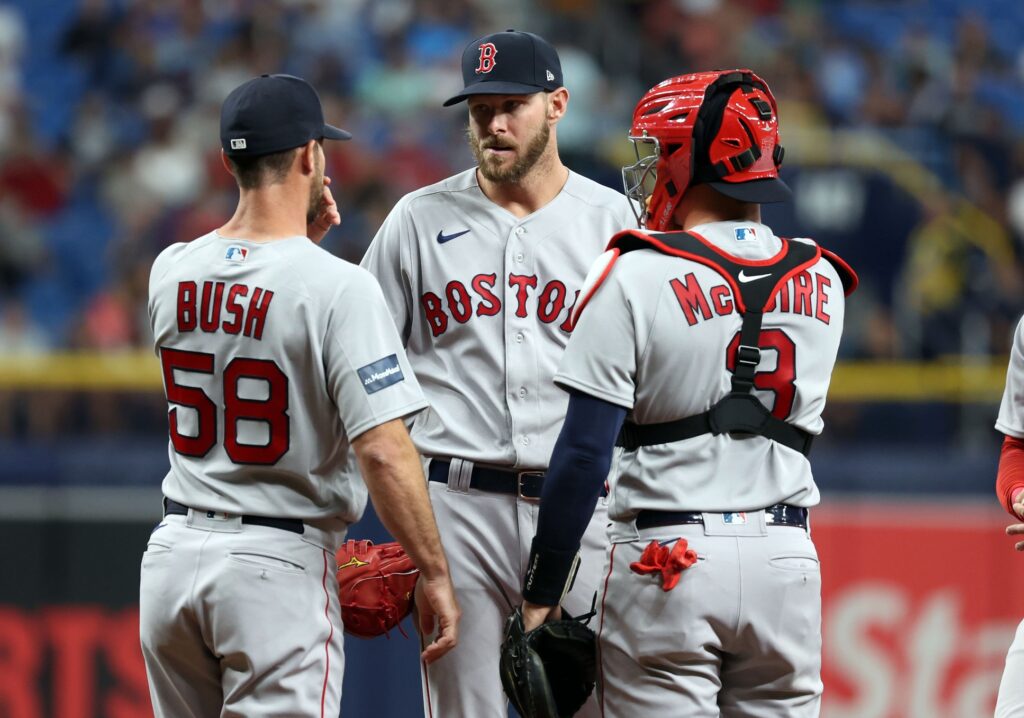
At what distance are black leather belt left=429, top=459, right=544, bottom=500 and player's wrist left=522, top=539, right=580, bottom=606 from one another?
688mm

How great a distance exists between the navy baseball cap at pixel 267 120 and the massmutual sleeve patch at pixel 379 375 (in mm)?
599

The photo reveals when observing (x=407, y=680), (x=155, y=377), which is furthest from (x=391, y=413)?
(x=155, y=377)

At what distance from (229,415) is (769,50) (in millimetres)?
8210

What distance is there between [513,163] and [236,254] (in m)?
1.04

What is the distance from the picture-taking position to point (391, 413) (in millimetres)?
3377

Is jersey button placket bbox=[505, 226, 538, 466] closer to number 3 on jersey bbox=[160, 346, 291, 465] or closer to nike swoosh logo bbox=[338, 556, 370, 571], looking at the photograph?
nike swoosh logo bbox=[338, 556, 370, 571]

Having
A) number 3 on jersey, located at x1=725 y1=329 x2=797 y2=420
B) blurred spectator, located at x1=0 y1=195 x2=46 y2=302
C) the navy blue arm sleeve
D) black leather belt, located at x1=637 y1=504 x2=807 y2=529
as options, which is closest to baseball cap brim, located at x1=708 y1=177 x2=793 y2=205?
number 3 on jersey, located at x1=725 y1=329 x2=797 y2=420

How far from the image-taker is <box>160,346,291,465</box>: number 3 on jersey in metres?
3.39

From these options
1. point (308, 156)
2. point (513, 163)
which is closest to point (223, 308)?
point (308, 156)

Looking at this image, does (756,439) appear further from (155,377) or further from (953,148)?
(953,148)

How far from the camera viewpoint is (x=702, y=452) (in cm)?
321

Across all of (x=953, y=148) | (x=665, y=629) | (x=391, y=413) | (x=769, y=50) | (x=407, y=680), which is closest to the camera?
(x=665, y=629)

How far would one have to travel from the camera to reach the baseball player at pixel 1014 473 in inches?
141

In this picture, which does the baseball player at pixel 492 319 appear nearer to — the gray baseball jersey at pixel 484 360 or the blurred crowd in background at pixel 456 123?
the gray baseball jersey at pixel 484 360
